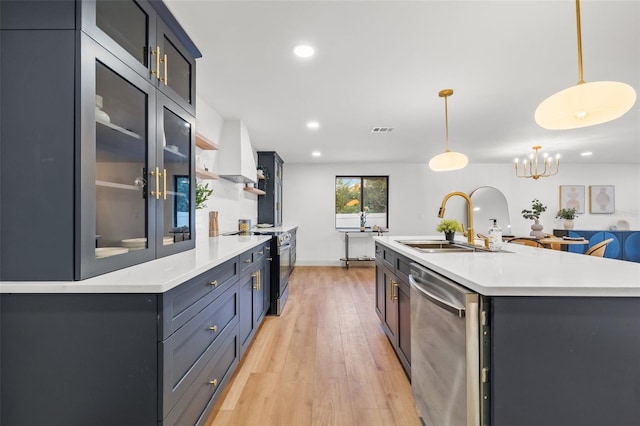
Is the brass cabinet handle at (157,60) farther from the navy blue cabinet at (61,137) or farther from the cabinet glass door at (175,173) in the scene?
the navy blue cabinet at (61,137)

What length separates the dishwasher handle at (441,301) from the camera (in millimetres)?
1077

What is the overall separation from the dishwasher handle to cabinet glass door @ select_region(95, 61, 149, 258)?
1450mm

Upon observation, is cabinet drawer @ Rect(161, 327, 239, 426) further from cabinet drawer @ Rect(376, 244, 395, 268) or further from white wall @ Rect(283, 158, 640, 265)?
white wall @ Rect(283, 158, 640, 265)

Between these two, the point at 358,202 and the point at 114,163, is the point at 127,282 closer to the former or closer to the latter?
the point at 114,163

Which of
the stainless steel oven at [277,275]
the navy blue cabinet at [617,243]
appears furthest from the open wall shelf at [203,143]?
the navy blue cabinet at [617,243]

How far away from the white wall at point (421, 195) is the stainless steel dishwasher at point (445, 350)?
5130mm

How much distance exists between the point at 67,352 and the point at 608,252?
8.27m

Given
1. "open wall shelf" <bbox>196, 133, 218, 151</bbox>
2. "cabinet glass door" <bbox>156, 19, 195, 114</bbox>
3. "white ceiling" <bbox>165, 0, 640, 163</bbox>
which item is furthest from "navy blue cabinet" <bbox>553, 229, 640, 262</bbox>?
"cabinet glass door" <bbox>156, 19, 195, 114</bbox>

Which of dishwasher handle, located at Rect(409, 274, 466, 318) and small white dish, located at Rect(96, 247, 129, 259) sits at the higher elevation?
small white dish, located at Rect(96, 247, 129, 259)

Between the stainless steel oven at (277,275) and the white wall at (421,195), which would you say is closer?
the stainless steel oven at (277,275)

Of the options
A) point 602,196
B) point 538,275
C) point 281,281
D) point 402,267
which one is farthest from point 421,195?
point 538,275

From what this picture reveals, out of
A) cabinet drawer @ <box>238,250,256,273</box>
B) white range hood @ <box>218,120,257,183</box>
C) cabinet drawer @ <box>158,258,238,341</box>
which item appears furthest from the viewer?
white range hood @ <box>218,120,257,183</box>

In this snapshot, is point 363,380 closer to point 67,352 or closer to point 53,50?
point 67,352

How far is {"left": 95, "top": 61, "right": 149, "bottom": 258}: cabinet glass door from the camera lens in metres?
1.22
